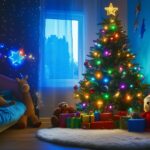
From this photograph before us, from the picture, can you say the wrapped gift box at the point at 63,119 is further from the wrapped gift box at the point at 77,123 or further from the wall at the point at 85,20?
the wall at the point at 85,20

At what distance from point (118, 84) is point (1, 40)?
72.0 inches

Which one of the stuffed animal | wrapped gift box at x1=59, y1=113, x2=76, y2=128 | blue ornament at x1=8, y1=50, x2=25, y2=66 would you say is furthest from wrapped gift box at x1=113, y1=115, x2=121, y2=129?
blue ornament at x1=8, y1=50, x2=25, y2=66

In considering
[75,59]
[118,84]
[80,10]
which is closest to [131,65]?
[118,84]

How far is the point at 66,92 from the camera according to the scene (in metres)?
5.08

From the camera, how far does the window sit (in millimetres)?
4938

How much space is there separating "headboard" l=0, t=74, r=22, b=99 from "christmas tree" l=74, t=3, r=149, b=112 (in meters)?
0.83

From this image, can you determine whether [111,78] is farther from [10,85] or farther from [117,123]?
[10,85]

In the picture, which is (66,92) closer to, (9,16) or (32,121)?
(32,121)

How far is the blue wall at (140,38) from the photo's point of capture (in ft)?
15.4

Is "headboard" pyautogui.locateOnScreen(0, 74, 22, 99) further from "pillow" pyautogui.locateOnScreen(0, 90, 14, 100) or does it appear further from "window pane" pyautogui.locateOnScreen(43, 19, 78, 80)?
"window pane" pyautogui.locateOnScreen(43, 19, 78, 80)

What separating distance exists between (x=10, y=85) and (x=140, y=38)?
6.80 ft

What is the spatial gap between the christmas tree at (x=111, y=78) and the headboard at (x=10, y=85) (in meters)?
0.83

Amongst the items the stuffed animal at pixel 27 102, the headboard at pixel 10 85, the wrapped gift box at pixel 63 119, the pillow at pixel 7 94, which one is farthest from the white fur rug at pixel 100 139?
the headboard at pixel 10 85

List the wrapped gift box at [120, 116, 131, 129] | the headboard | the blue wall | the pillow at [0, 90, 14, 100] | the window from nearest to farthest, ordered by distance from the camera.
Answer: the wrapped gift box at [120, 116, 131, 129], the pillow at [0, 90, 14, 100], the headboard, the blue wall, the window
